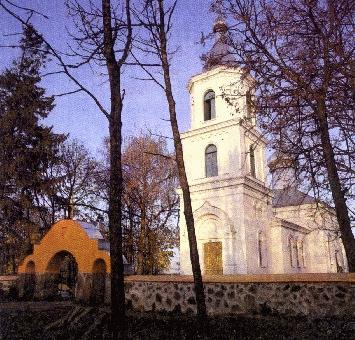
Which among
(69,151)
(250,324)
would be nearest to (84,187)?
(69,151)

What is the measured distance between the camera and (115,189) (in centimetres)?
774

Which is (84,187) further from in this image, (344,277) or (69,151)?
(344,277)

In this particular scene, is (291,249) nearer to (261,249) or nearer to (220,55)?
(261,249)

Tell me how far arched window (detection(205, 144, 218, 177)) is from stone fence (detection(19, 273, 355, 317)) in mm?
12830

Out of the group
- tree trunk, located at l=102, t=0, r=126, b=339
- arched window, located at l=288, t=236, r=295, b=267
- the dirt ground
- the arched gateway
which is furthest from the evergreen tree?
arched window, located at l=288, t=236, r=295, b=267

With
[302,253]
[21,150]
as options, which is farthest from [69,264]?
[302,253]

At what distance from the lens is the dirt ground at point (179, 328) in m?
7.61

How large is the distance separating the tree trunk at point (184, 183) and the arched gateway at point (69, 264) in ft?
17.8

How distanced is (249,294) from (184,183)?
11.7 ft

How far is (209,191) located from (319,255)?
1771 centimetres

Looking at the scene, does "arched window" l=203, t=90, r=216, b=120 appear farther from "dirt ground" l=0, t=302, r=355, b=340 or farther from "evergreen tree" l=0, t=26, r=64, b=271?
"dirt ground" l=0, t=302, r=355, b=340

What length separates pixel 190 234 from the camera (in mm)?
9445

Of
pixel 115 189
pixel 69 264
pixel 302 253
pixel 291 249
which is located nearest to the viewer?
pixel 115 189

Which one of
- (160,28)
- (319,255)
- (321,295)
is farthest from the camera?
(319,255)
